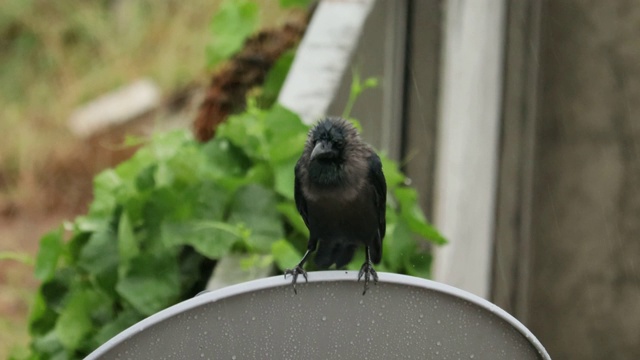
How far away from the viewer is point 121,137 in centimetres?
684

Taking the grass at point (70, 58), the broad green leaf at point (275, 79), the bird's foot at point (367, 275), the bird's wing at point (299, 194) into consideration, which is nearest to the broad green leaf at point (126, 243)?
the bird's wing at point (299, 194)

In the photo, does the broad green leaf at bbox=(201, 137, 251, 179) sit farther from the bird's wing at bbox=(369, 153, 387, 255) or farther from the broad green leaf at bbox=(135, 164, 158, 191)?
the bird's wing at bbox=(369, 153, 387, 255)

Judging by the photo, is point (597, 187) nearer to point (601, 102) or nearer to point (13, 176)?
point (601, 102)

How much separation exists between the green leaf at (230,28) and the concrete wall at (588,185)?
124 centimetres

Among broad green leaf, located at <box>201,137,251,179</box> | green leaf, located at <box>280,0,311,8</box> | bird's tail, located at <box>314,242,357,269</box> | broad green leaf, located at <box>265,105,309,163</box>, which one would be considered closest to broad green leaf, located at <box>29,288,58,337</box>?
broad green leaf, located at <box>201,137,251,179</box>

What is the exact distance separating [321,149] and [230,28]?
7.42 feet

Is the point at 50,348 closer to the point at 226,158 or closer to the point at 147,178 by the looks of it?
the point at 147,178

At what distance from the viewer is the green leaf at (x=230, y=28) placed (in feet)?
12.8

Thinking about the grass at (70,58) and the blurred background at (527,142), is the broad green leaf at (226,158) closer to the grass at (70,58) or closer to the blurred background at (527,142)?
the blurred background at (527,142)

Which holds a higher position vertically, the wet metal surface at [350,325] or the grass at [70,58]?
the wet metal surface at [350,325]


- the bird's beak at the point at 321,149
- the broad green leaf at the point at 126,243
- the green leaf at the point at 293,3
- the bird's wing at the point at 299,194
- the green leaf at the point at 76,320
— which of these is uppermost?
the green leaf at the point at 293,3

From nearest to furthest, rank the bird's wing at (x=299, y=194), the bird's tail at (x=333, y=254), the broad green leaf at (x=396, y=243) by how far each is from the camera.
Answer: the bird's wing at (x=299, y=194) < the bird's tail at (x=333, y=254) < the broad green leaf at (x=396, y=243)

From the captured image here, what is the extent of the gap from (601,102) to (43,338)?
93.1 inches

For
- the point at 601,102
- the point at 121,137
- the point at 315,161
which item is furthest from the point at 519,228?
the point at 121,137
